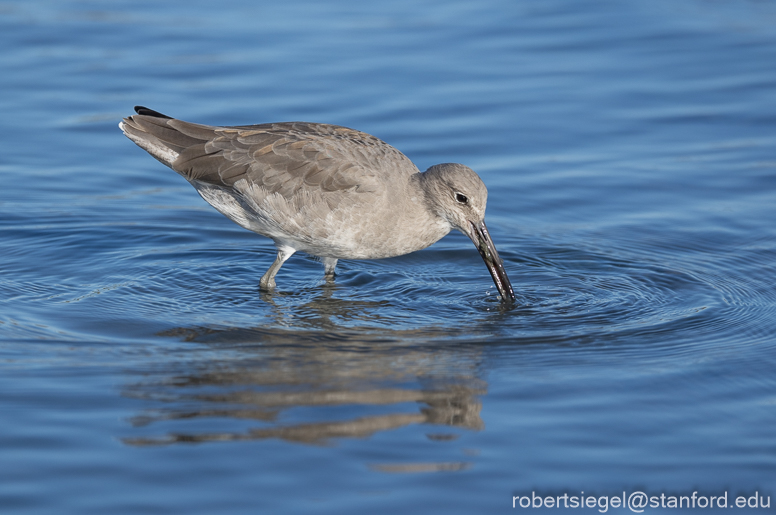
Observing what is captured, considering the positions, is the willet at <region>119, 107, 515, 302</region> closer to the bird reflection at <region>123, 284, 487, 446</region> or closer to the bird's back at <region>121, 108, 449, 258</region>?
the bird's back at <region>121, 108, 449, 258</region>

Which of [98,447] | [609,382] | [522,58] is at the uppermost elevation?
[522,58]

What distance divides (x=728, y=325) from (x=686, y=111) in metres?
5.48

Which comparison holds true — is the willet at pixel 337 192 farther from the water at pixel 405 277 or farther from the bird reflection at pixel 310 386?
the bird reflection at pixel 310 386

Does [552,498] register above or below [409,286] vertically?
below

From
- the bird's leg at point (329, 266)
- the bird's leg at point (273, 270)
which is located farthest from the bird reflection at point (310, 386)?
the bird's leg at point (329, 266)

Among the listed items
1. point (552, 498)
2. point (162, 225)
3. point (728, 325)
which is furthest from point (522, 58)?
point (552, 498)

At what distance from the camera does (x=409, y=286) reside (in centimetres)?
837

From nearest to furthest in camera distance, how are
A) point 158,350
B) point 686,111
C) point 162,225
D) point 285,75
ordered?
point 158,350 < point 162,225 < point 686,111 < point 285,75

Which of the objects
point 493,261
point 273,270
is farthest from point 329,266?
point 493,261

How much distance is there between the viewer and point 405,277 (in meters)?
8.63

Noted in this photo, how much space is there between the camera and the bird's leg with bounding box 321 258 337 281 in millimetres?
8678

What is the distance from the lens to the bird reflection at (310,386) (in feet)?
18.6

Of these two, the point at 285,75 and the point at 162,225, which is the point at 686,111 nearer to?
the point at 285,75

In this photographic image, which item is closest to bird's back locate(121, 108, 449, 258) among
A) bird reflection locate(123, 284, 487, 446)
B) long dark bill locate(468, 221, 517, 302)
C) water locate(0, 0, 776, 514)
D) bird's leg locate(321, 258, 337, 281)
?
bird's leg locate(321, 258, 337, 281)
